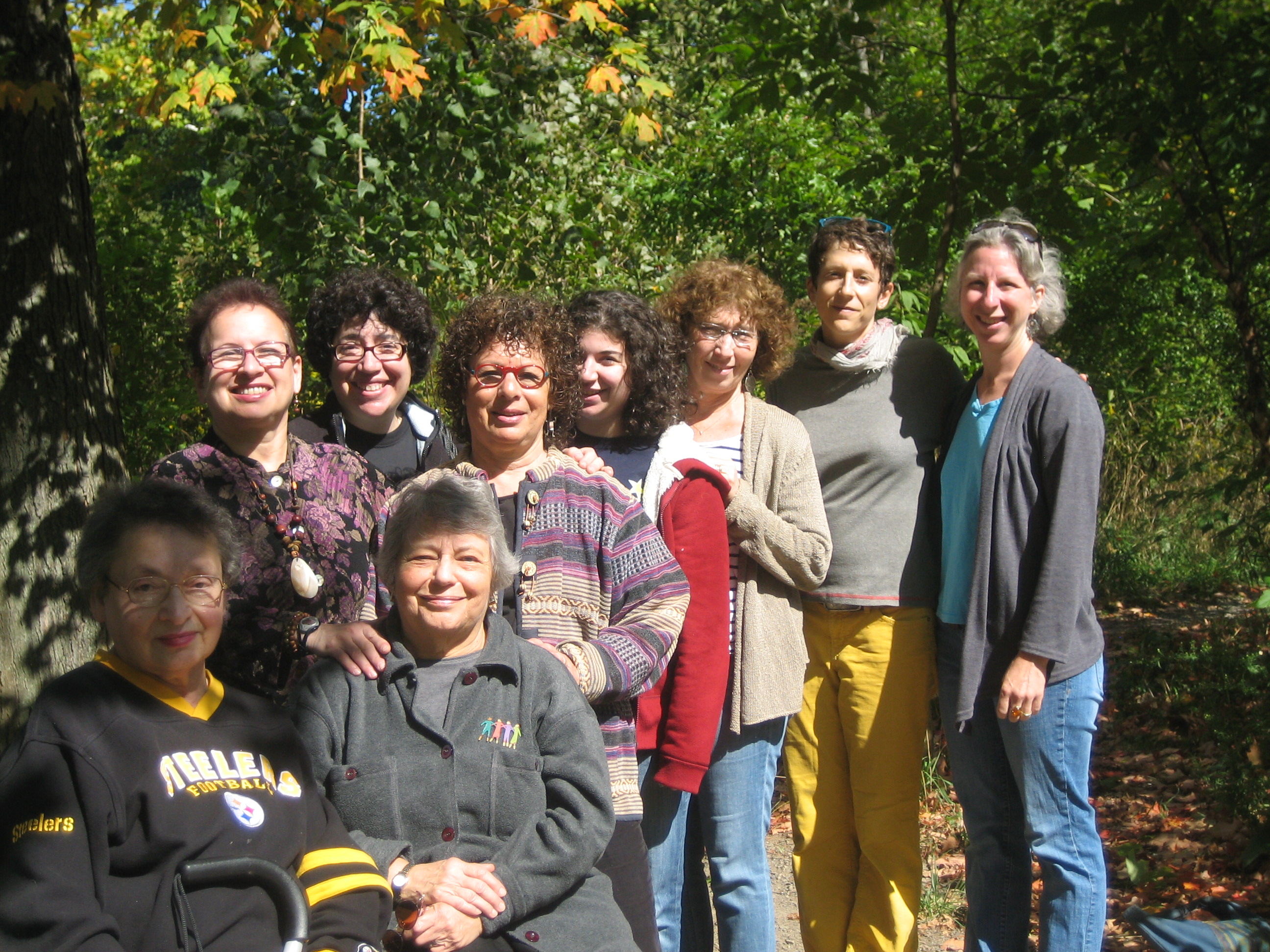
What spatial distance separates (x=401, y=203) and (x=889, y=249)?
2984mm

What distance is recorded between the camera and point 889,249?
3.45 m

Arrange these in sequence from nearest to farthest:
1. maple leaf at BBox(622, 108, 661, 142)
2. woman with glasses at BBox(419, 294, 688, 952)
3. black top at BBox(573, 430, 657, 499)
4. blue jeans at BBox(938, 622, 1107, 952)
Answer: woman with glasses at BBox(419, 294, 688, 952) < blue jeans at BBox(938, 622, 1107, 952) < black top at BBox(573, 430, 657, 499) < maple leaf at BBox(622, 108, 661, 142)

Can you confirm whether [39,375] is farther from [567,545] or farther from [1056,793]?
[1056,793]

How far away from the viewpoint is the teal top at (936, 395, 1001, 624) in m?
3.09

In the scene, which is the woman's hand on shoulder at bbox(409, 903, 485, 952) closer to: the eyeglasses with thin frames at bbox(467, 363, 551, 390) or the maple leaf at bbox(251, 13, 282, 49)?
the eyeglasses with thin frames at bbox(467, 363, 551, 390)

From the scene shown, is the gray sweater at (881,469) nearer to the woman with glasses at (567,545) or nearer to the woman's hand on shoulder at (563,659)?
the woman with glasses at (567,545)

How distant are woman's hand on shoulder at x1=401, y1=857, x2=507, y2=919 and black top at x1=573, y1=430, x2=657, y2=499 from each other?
3.62ft

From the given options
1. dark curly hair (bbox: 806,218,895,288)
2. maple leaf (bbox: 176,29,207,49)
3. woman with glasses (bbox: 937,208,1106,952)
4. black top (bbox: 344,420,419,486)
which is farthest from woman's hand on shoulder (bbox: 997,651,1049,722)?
maple leaf (bbox: 176,29,207,49)

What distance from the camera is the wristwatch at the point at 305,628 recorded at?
2471 mm

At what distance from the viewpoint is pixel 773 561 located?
310 cm

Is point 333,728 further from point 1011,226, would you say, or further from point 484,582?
point 1011,226

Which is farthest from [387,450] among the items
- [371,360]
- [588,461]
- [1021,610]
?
[1021,610]

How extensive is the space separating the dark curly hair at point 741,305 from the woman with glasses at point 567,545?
59cm

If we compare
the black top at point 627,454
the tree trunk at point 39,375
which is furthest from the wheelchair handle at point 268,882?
the tree trunk at point 39,375
